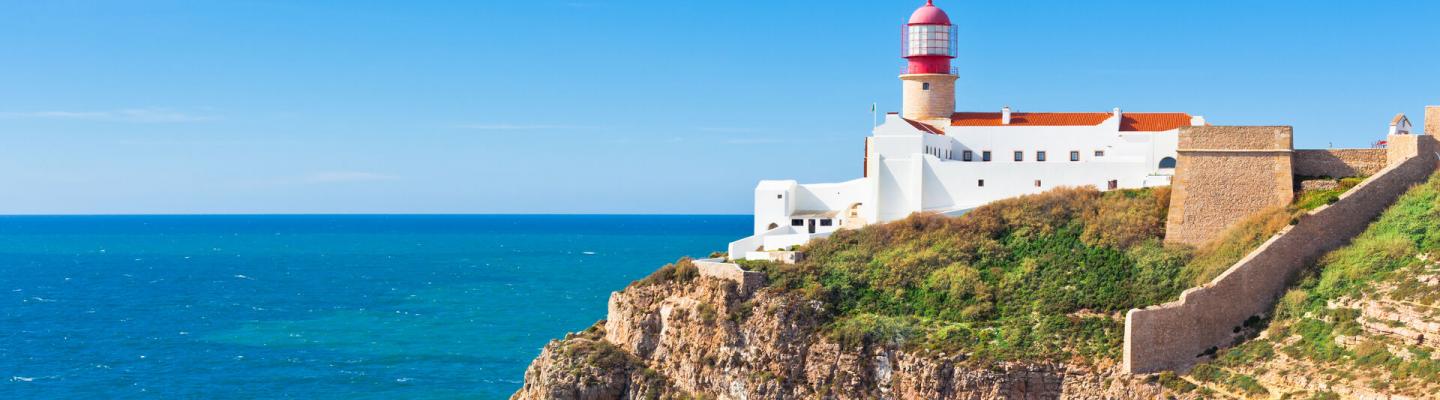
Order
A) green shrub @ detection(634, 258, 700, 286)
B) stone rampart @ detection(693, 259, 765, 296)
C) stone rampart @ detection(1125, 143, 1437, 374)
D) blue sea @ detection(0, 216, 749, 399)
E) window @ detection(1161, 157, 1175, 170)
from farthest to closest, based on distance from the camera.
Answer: blue sea @ detection(0, 216, 749, 399), window @ detection(1161, 157, 1175, 170), green shrub @ detection(634, 258, 700, 286), stone rampart @ detection(693, 259, 765, 296), stone rampart @ detection(1125, 143, 1437, 374)

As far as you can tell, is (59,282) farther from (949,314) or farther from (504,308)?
(949,314)

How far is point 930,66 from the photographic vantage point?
48281 mm

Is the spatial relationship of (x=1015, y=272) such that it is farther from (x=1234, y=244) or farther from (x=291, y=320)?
(x=291, y=320)

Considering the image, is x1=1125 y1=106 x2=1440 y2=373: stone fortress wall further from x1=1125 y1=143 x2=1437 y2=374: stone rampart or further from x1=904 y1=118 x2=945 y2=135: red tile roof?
x1=904 y1=118 x2=945 y2=135: red tile roof

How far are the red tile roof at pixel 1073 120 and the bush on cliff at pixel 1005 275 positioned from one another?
5.18 m

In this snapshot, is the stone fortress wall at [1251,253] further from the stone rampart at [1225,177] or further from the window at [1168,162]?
the window at [1168,162]

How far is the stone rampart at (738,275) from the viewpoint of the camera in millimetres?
39812

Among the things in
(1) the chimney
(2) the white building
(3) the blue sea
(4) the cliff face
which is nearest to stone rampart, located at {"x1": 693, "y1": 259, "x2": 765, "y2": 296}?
(4) the cliff face

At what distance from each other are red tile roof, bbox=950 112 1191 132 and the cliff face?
1240 centimetres

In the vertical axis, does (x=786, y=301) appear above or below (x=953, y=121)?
below

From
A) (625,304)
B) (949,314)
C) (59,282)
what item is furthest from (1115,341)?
(59,282)

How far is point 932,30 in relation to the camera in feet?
157

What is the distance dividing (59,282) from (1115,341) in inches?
3346

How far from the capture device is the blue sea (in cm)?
5444
